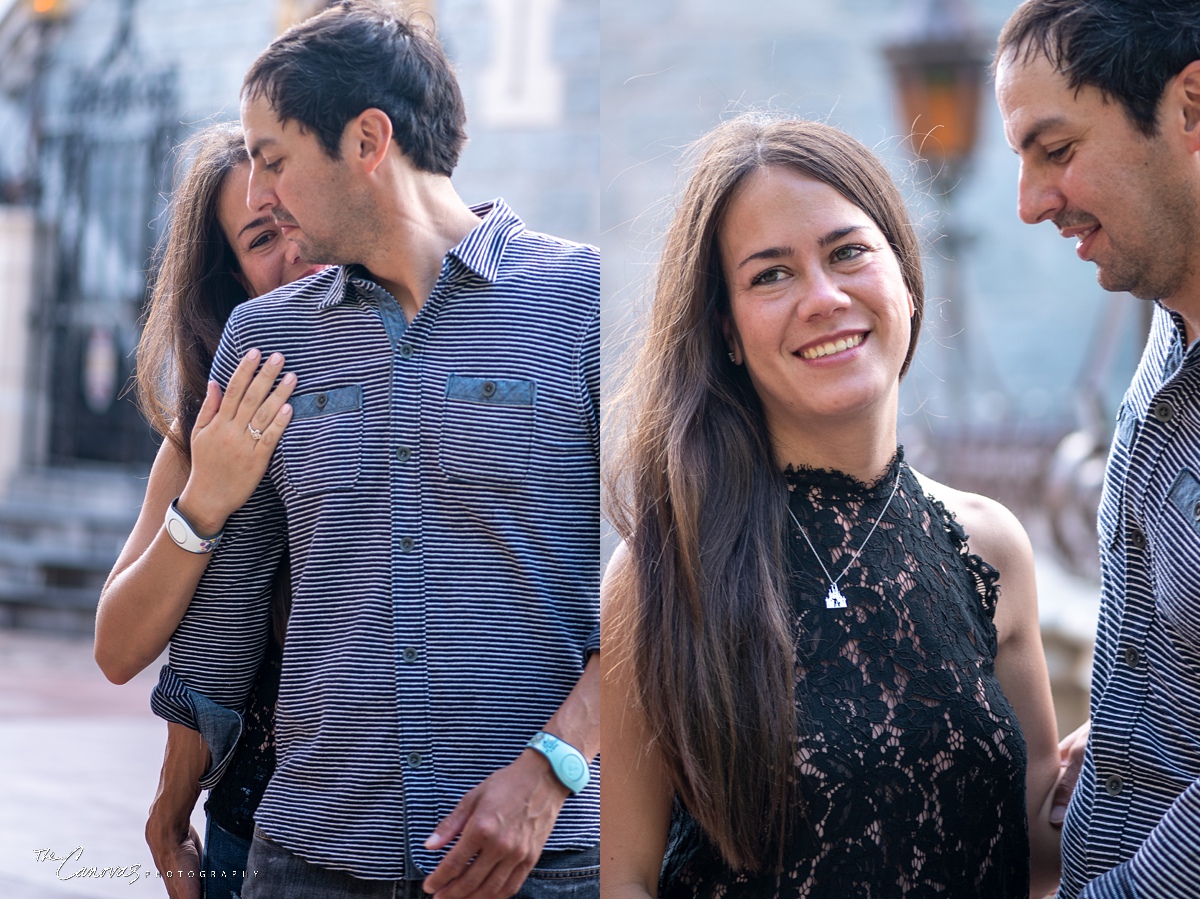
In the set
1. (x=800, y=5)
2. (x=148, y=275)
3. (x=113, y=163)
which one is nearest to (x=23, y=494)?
(x=113, y=163)

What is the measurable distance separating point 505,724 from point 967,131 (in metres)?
5.27

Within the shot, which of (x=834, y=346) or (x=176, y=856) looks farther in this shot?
(x=176, y=856)

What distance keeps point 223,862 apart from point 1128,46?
57.5 inches

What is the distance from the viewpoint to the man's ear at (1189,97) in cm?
150

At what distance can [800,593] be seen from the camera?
66.8 inches

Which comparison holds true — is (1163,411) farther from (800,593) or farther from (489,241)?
(489,241)

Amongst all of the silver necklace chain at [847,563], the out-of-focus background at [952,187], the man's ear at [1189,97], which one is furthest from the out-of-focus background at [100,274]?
the out-of-focus background at [952,187]

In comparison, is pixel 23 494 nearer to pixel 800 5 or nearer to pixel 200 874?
pixel 200 874

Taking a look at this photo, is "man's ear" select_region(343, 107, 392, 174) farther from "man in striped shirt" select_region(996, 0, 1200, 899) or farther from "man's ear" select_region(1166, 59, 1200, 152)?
"man's ear" select_region(1166, 59, 1200, 152)

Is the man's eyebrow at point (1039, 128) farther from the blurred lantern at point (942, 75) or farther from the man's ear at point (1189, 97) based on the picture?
the blurred lantern at point (942, 75)

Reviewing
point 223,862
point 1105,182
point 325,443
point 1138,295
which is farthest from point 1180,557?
point 223,862

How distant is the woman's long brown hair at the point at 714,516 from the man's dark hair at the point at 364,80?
346 millimetres

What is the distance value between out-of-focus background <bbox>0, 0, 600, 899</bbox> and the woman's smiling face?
0.71 feet

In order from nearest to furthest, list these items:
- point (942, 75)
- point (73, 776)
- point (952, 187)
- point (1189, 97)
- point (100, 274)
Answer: point (1189, 97), point (73, 776), point (100, 274), point (952, 187), point (942, 75)
